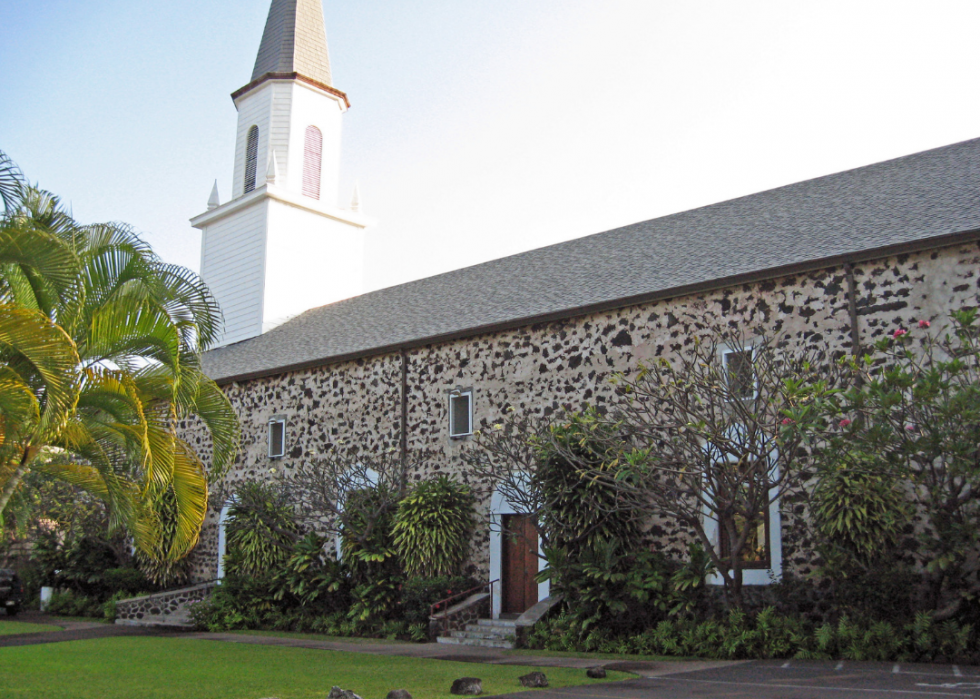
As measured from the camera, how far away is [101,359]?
38.9 ft

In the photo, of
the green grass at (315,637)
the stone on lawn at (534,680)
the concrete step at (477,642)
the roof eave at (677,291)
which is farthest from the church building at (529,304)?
the stone on lawn at (534,680)

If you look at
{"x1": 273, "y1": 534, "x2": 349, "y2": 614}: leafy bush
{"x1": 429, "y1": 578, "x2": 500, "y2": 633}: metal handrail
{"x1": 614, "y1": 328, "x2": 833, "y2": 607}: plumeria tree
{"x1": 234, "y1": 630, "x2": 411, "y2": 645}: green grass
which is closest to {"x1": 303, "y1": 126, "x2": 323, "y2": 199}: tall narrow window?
{"x1": 273, "y1": 534, "x2": 349, "y2": 614}: leafy bush

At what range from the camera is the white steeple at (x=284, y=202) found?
2802 centimetres

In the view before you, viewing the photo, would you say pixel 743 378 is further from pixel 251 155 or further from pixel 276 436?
pixel 251 155

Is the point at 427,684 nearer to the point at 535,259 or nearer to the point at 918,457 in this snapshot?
the point at 918,457

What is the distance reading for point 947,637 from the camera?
10750 millimetres

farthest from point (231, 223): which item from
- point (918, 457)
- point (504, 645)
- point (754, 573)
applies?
point (918, 457)

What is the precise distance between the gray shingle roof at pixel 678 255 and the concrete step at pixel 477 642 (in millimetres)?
5844

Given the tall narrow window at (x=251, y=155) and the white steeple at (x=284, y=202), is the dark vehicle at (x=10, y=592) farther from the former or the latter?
the tall narrow window at (x=251, y=155)

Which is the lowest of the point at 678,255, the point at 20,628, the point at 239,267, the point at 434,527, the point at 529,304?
the point at 20,628

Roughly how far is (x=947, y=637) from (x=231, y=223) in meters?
24.4

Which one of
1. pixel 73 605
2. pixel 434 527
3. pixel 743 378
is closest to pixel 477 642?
pixel 434 527

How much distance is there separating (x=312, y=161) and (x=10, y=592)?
50.4ft

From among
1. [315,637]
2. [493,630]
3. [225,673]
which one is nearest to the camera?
[225,673]
